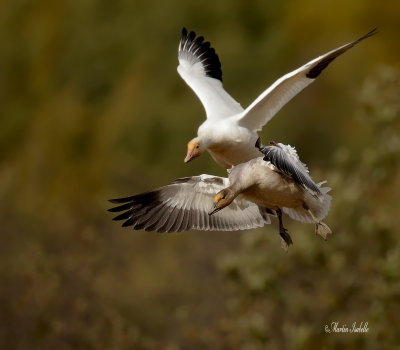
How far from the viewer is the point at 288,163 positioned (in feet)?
27.9

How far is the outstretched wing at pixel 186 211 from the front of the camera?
9820 mm

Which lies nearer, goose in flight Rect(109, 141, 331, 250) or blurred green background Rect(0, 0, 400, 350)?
goose in flight Rect(109, 141, 331, 250)

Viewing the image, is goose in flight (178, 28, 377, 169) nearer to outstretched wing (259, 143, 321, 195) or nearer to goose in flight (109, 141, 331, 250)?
goose in flight (109, 141, 331, 250)

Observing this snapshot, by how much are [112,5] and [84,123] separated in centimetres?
524

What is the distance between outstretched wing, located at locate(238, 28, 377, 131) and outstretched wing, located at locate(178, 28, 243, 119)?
0.50 meters

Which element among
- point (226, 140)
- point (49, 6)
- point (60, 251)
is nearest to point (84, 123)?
point (49, 6)

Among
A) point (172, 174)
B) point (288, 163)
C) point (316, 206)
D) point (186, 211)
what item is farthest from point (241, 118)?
point (172, 174)

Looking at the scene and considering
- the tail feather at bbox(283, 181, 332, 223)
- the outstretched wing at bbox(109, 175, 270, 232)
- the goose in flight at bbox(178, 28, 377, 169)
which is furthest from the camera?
the goose in flight at bbox(178, 28, 377, 169)

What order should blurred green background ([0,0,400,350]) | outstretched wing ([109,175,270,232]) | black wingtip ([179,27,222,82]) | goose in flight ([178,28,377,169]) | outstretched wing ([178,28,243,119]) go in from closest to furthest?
outstretched wing ([109,175,270,232]) → goose in flight ([178,28,377,169]) → outstretched wing ([178,28,243,119]) → black wingtip ([179,27,222,82]) → blurred green background ([0,0,400,350])

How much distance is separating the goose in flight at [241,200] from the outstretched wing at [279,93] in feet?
2.73

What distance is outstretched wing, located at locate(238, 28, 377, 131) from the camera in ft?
32.8

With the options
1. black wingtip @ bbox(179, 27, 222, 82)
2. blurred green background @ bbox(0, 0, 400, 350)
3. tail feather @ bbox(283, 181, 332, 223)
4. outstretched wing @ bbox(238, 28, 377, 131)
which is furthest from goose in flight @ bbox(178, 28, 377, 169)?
blurred green background @ bbox(0, 0, 400, 350)

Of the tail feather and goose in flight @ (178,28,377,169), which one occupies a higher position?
goose in flight @ (178,28,377,169)

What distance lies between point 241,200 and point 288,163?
1.53 meters
